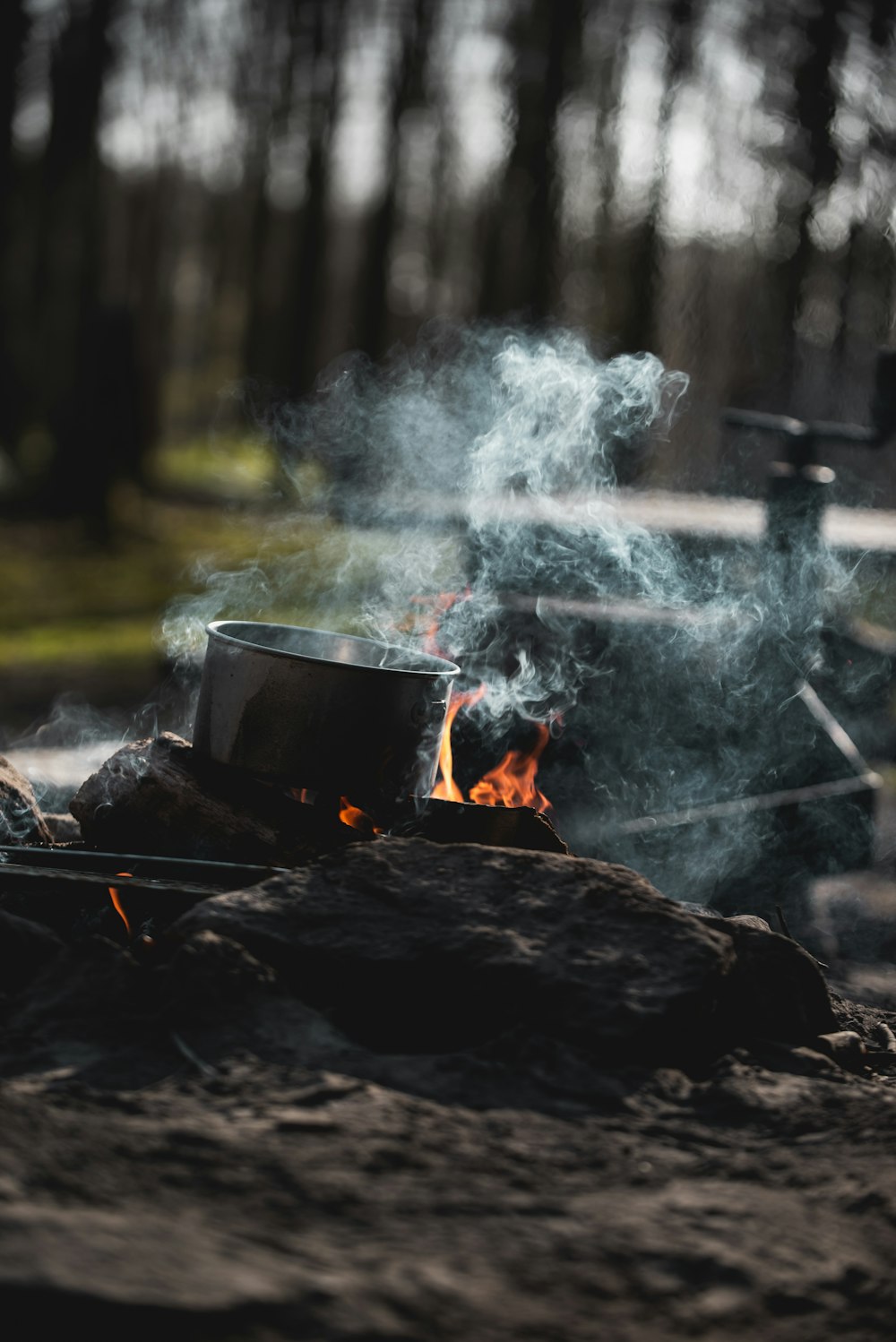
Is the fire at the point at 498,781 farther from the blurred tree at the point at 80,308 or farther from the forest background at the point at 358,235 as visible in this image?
the blurred tree at the point at 80,308

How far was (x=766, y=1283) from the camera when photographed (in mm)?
1529

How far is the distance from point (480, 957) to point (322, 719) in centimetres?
74

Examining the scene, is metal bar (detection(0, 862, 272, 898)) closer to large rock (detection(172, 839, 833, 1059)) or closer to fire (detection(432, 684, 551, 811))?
large rock (detection(172, 839, 833, 1059))

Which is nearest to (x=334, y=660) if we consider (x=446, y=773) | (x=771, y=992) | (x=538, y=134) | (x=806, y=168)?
(x=446, y=773)

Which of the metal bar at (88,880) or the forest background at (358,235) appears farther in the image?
the forest background at (358,235)

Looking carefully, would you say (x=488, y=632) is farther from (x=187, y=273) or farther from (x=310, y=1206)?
(x=187, y=273)

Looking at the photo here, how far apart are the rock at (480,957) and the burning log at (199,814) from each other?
0.49m

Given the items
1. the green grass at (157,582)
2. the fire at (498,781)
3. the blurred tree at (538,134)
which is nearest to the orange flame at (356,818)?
the fire at (498,781)

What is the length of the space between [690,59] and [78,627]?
8524 millimetres

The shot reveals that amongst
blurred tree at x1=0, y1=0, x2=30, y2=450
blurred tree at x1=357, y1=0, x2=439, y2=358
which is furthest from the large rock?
blurred tree at x1=0, y1=0, x2=30, y2=450

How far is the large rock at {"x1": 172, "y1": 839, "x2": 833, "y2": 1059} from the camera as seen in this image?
6.77 feet

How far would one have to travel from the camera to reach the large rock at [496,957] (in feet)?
6.77

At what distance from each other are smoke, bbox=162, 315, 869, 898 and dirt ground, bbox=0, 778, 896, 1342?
1675 millimetres

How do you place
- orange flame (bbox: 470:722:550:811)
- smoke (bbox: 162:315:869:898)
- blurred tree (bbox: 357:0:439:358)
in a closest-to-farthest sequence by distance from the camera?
1. orange flame (bbox: 470:722:550:811)
2. smoke (bbox: 162:315:869:898)
3. blurred tree (bbox: 357:0:439:358)
